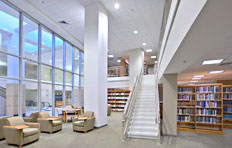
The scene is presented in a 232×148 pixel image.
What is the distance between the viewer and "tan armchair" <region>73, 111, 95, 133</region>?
20.2 feet

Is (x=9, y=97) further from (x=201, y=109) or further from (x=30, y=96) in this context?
(x=201, y=109)

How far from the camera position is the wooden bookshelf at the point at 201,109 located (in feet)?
21.6

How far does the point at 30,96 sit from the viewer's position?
7.69 m

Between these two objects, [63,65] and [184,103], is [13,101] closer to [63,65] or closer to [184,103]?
[63,65]

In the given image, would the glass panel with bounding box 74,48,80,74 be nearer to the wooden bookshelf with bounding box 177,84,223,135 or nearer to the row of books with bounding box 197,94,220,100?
the wooden bookshelf with bounding box 177,84,223,135

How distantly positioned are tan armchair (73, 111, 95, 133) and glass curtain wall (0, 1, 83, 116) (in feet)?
9.72

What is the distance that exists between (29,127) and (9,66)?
299 cm

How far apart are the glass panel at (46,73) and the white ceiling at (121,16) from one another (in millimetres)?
2711

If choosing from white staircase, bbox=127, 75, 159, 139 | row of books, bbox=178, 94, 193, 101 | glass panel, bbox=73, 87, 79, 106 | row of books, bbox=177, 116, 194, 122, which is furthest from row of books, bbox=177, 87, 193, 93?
glass panel, bbox=73, 87, 79, 106

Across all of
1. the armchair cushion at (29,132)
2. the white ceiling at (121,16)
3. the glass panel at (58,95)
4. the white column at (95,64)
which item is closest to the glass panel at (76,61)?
the white ceiling at (121,16)

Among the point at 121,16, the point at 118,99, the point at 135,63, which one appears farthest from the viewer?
the point at 118,99

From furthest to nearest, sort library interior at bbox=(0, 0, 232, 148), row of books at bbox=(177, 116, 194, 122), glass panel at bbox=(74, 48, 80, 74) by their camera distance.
→ glass panel at bbox=(74, 48, 80, 74), row of books at bbox=(177, 116, 194, 122), library interior at bbox=(0, 0, 232, 148)

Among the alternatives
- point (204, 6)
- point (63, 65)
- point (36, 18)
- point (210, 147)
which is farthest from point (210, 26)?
point (63, 65)

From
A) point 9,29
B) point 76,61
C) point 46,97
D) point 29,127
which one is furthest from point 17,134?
point 76,61
